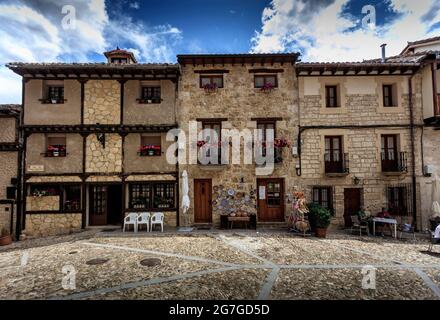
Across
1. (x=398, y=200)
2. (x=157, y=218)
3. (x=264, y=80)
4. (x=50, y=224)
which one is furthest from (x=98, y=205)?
(x=398, y=200)

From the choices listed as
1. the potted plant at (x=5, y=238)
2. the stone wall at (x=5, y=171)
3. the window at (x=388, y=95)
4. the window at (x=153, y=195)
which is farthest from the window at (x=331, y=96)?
the potted plant at (x=5, y=238)

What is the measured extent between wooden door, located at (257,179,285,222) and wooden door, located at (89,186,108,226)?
8315 mm

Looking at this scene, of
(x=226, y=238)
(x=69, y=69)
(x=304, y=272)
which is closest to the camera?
(x=304, y=272)

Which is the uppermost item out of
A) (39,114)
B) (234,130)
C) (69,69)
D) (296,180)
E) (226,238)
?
(69,69)

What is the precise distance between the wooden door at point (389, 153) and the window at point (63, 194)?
16.0 m

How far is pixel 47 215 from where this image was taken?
10.6 m

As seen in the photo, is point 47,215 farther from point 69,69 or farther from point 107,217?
point 69,69

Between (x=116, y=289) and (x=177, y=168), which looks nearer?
(x=116, y=289)

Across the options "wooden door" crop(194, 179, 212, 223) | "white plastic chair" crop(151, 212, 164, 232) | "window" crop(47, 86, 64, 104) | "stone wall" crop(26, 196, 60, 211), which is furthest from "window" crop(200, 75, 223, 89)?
"stone wall" crop(26, 196, 60, 211)

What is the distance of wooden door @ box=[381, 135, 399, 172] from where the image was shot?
11070 mm

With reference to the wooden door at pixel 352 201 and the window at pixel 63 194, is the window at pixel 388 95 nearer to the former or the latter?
the wooden door at pixel 352 201

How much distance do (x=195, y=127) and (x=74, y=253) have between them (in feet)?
23.8

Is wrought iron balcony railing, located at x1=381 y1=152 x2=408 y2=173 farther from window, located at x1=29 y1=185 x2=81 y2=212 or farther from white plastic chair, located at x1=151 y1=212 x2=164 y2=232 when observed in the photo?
window, located at x1=29 y1=185 x2=81 y2=212

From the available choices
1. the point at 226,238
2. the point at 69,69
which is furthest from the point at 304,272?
the point at 69,69
